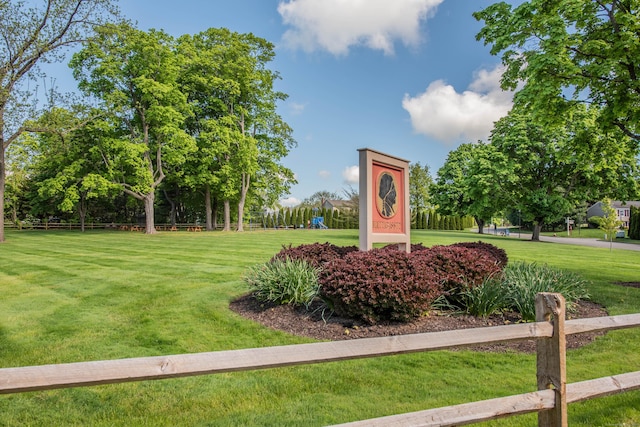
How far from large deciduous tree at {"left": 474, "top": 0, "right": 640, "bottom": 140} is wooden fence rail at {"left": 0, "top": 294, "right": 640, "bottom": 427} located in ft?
22.7

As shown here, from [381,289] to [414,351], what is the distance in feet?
11.2

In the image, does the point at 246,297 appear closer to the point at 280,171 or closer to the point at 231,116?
the point at 231,116

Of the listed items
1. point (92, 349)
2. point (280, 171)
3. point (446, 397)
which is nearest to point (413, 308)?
point (446, 397)

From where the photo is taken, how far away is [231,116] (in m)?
35.2

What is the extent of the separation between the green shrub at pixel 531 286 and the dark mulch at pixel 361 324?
0.22m

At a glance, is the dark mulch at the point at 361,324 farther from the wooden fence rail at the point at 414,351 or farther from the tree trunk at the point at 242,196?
the tree trunk at the point at 242,196

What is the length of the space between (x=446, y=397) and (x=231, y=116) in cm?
3403

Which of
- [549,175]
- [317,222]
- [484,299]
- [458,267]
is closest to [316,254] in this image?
[458,267]

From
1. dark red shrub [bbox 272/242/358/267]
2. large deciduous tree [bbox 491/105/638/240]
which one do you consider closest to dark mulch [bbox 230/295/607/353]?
dark red shrub [bbox 272/242/358/267]

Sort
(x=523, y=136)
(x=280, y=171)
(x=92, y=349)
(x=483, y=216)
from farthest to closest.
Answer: (x=280, y=171) < (x=483, y=216) < (x=523, y=136) < (x=92, y=349)

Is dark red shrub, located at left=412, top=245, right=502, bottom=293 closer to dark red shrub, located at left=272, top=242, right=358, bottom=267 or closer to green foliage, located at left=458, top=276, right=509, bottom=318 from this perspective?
green foliage, located at left=458, top=276, right=509, bottom=318

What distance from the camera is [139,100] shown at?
32.4 meters

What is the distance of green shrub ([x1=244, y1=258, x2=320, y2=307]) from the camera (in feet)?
22.9

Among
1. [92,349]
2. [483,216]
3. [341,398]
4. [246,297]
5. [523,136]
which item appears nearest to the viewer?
[341,398]
